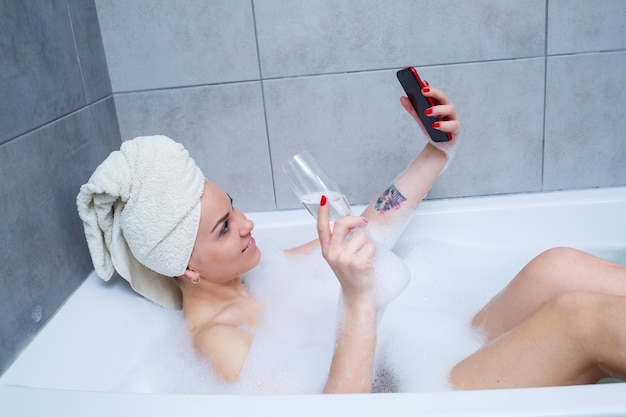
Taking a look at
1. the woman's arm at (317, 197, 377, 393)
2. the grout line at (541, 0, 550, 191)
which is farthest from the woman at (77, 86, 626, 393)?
the grout line at (541, 0, 550, 191)

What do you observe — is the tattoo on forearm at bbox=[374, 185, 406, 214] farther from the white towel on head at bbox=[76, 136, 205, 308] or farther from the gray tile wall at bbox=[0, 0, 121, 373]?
the gray tile wall at bbox=[0, 0, 121, 373]

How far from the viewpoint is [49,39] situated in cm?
126

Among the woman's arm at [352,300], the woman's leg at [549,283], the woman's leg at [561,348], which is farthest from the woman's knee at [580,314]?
the woman's arm at [352,300]

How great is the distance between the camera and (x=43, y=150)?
1197 mm

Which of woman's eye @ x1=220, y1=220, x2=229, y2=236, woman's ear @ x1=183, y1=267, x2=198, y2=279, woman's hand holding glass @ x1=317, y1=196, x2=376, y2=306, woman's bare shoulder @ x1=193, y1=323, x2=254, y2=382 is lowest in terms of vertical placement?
woman's bare shoulder @ x1=193, y1=323, x2=254, y2=382

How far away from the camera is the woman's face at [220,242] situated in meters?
1.17

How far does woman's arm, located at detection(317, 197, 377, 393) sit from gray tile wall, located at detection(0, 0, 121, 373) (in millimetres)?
587

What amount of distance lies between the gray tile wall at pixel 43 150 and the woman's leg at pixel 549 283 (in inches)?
34.7

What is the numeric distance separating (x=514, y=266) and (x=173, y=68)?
1.01m

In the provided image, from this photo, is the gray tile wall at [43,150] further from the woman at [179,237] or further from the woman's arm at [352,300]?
the woman's arm at [352,300]

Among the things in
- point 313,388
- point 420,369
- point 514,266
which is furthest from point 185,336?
point 514,266

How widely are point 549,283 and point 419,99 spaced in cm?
45

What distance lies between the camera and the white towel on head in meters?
1.12

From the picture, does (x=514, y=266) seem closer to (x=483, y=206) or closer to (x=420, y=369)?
(x=483, y=206)
